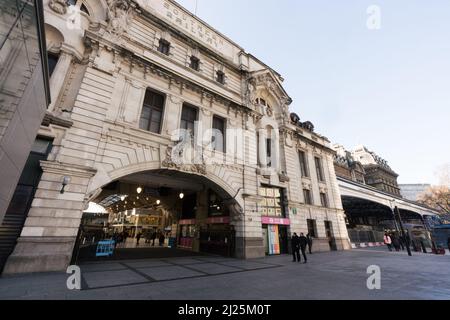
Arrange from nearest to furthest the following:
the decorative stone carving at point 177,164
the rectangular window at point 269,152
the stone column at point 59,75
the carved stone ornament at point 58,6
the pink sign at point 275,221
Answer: the stone column at point 59,75, the carved stone ornament at point 58,6, the decorative stone carving at point 177,164, the pink sign at point 275,221, the rectangular window at point 269,152

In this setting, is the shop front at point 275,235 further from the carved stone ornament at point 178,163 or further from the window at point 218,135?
the carved stone ornament at point 178,163

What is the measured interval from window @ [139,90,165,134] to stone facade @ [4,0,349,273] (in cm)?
57

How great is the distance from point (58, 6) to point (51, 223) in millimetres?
11836

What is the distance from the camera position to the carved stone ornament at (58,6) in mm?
10992

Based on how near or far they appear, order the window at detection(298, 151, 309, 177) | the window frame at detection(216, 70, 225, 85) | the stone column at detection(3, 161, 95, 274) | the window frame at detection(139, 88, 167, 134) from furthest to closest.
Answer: the window at detection(298, 151, 309, 177) → the window frame at detection(216, 70, 225, 85) → the window frame at detection(139, 88, 167, 134) → the stone column at detection(3, 161, 95, 274)

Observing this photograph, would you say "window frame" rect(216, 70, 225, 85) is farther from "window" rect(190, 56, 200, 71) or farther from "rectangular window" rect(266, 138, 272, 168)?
"rectangular window" rect(266, 138, 272, 168)

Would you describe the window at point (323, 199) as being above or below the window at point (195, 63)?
below

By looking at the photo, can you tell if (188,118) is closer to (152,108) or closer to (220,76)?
(152,108)

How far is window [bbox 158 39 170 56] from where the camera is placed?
51.5 ft

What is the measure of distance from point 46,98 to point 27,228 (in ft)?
17.5

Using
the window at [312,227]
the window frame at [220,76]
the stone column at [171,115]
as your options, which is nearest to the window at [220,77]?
the window frame at [220,76]

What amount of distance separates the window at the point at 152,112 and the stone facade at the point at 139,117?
0.57m

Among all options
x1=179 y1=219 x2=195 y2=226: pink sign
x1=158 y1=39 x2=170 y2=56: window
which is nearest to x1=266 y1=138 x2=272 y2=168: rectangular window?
x1=179 y1=219 x2=195 y2=226: pink sign
